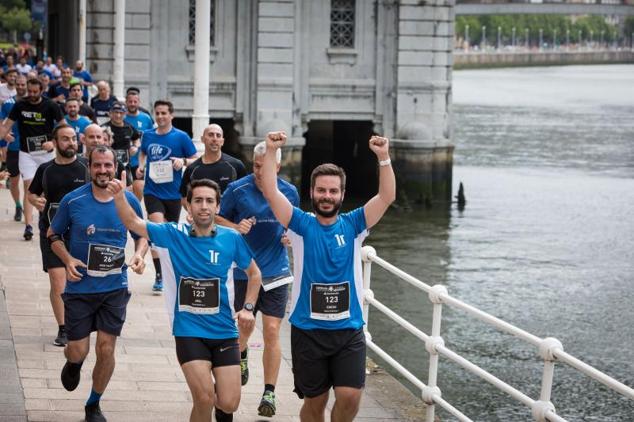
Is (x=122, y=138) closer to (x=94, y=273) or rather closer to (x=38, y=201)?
(x=38, y=201)

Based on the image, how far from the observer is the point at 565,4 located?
173500 mm

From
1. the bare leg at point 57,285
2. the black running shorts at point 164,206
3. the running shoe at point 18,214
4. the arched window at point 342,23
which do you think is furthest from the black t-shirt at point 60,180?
Result: the arched window at point 342,23

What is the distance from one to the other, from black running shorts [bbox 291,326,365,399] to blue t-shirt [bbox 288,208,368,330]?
0.19ft

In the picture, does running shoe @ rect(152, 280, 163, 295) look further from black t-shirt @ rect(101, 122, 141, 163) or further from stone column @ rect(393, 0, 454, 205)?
stone column @ rect(393, 0, 454, 205)

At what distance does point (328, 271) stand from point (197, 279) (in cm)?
82

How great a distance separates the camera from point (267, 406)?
10250 mm

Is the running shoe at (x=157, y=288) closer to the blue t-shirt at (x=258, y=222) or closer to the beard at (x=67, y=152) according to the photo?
the beard at (x=67, y=152)

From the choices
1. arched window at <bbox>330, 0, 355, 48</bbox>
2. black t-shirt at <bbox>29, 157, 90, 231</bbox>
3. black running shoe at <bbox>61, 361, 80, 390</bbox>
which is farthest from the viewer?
arched window at <bbox>330, 0, 355, 48</bbox>

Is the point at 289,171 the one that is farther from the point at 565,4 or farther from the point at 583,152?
the point at 565,4

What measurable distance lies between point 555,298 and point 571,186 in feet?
81.6

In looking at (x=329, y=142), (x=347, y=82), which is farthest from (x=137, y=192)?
(x=329, y=142)

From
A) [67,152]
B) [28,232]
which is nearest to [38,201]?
[67,152]

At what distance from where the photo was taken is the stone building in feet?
132

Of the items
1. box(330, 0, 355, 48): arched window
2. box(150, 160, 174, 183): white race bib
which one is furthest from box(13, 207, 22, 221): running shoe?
box(330, 0, 355, 48): arched window
